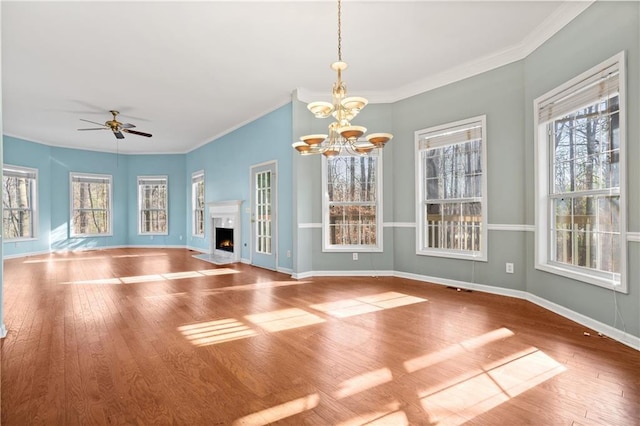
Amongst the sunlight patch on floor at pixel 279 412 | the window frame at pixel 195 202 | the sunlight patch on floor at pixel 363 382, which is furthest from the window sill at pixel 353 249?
the window frame at pixel 195 202

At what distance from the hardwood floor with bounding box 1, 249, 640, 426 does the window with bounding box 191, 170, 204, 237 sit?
5162 mm

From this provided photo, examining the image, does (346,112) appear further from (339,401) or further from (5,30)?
(5,30)

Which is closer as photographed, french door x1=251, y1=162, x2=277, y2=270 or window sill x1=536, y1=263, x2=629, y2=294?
window sill x1=536, y1=263, x2=629, y2=294

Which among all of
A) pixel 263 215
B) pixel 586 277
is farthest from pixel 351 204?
pixel 586 277

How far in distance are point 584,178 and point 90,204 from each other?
1115 centimetres

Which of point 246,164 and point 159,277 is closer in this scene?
point 159,277

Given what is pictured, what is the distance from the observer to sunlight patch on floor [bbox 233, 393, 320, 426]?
1699 mm

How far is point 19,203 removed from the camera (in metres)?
8.05

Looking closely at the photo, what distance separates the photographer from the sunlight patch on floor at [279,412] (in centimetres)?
170

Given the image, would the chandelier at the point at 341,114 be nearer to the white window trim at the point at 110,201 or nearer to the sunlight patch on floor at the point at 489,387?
the sunlight patch on floor at the point at 489,387

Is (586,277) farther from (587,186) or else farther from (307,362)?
(307,362)

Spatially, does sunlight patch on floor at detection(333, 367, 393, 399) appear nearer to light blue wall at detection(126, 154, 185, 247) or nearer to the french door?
the french door

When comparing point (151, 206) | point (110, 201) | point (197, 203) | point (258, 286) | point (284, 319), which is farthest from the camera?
point (151, 206)

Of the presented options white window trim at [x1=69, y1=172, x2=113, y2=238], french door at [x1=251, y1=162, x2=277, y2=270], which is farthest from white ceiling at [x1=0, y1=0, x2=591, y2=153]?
white window trim at [x1=69, y1=172, x2=113, y2=238]
